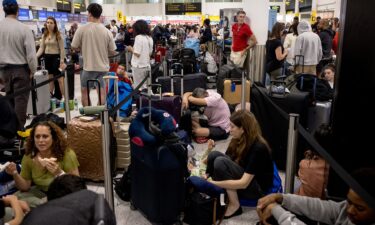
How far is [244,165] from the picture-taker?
10.9ft

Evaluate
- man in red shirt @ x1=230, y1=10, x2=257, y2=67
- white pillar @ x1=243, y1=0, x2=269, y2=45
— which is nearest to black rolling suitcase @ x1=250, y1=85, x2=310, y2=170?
man in red shirt @ x1=230, y1=10, x2=257, y2=67

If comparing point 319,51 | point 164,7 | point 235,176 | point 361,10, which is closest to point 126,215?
point 235,176

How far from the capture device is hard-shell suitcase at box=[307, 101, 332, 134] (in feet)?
14.0

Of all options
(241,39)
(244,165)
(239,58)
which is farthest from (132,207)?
(241,39)

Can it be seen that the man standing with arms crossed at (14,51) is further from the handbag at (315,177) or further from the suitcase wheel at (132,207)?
the handbag at (315,177)

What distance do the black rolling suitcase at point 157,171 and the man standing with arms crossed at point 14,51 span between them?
2.15 metres

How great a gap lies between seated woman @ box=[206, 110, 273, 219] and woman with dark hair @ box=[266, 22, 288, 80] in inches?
165

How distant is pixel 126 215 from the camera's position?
3383 mm

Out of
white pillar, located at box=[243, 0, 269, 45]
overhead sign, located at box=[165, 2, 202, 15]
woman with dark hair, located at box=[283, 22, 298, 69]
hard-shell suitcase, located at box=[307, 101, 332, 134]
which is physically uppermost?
overhead sign, located at box=[165, 2, 202, 15]

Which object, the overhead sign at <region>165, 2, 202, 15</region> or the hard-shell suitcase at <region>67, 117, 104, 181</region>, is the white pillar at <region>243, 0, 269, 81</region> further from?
the overhead sign at <region>165, 2, 202, 15</region>

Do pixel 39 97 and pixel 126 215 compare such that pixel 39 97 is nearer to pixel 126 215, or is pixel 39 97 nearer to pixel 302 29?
pixel 126 215

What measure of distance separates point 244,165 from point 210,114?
84.1 inches

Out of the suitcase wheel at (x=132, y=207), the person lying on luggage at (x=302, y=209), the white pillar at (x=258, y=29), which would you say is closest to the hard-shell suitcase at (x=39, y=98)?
the suitcase wheel at (x=132, y=207)

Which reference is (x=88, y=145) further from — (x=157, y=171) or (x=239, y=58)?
(x=239, y=58)
